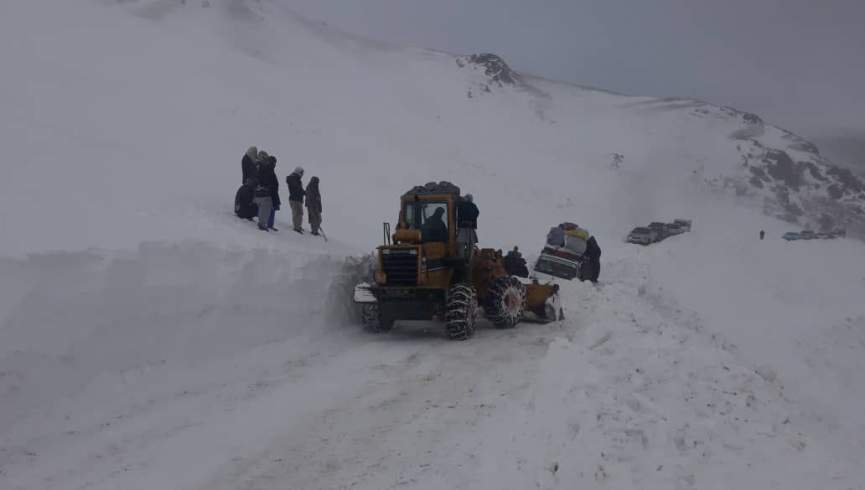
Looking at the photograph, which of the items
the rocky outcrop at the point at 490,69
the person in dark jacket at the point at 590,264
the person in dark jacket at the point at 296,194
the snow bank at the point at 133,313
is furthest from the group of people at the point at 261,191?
the rocky outcrop at the point at 490,69

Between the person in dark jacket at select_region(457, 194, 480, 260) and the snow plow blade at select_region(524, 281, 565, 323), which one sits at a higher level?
the person in dark jacket at select_region(457, 194, 480, 260)

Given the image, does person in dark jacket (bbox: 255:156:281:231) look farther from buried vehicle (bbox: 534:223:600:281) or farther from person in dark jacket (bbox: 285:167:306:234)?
buried vehicle (bbox: 534:223:600:281)

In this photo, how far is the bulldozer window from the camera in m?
12.7

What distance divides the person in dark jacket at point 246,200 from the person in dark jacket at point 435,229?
439cm

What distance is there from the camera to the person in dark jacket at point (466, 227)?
12.7 metres

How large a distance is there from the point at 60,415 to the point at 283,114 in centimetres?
3409

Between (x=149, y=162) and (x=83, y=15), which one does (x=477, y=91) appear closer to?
(x=83, y=15)

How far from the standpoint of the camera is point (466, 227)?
12.8 m

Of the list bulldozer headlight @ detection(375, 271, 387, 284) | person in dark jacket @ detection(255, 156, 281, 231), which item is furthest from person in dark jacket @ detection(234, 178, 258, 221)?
bulldozer headlight @ detection(375, 271, 387, 284)

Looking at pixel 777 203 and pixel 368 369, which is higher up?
pixel 777 203

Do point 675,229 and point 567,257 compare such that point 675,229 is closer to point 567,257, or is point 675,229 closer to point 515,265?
point 567,257

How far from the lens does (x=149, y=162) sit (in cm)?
1781

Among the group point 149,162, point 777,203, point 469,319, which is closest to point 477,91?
point 777,203

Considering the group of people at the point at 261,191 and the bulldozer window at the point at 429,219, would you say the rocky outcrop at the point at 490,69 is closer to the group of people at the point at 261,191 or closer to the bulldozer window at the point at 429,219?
the group of people at the point at 261,191
